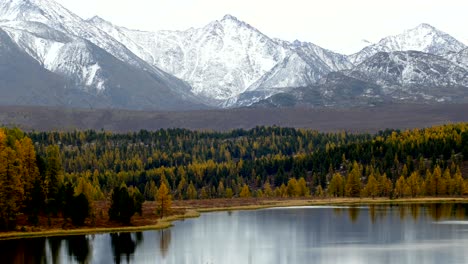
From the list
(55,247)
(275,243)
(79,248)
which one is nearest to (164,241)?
(79,248)

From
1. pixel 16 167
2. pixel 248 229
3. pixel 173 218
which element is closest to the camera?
pixel 16 167

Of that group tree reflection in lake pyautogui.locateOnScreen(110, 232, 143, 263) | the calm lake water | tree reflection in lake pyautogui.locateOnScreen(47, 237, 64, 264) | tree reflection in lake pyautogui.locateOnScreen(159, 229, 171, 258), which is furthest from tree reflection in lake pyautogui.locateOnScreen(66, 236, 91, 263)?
tree reflection in lake pyautogui.locateOnScreen(159, 229, 171, 258)

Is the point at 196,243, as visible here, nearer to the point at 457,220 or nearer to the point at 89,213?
the point at 89,213

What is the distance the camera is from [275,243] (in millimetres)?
139375

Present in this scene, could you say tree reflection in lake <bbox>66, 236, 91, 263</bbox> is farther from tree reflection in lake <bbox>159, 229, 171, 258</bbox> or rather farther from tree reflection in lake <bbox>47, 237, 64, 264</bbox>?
tree reflection in lake <bbox>159, 229, 171, 258</bbox>

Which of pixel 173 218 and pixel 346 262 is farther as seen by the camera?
pixel 173 218

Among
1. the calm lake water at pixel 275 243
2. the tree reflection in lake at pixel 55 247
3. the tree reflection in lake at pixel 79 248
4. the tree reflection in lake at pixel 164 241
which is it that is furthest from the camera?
the tree reflection in lake at pixel 164 241

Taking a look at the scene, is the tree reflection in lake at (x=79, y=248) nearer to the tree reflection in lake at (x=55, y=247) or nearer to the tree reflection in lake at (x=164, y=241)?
the tree reflection in lake at (x=55, y=247)

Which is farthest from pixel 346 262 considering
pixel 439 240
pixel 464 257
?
pixel 439 240

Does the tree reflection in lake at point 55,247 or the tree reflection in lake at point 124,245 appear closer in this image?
the tree reflection in lake at point 55,247

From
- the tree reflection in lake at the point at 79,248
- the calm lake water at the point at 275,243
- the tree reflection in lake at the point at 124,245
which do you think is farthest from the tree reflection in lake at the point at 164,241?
the tree reflection in lake at the point at 79,248

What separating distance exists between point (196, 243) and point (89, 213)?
28682 millimetres

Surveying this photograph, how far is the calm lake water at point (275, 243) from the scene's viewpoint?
391 feet

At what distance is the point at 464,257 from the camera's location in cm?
11600
